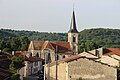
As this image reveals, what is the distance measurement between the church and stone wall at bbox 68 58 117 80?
153 ft

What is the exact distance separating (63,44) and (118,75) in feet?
173

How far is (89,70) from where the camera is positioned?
4338 cm

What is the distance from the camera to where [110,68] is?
140 ft

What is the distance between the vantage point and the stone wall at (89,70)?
42.8 metres

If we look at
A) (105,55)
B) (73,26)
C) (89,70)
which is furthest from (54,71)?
(73,26)

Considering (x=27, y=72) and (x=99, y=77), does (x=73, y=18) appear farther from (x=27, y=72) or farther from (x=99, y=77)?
(x=99, y=77)

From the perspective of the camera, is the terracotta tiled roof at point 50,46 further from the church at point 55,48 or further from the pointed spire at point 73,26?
the pointed spire at point 73,26

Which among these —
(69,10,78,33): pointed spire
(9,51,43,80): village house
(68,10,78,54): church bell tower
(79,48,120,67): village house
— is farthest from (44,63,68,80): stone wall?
(68,10,78,54): church bell tower

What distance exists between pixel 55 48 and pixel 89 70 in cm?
4888

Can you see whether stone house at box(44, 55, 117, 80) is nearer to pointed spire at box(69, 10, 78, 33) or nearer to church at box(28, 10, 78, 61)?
church at box(28, 10, 78, 61)

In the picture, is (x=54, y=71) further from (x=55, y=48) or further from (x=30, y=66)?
(x=55, y=48)

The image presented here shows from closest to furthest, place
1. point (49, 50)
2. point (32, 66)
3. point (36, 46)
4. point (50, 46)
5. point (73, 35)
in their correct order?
point (32, 66) < point (49, 50) < point (50, 46) < point (36, 46) < point (73, 35)

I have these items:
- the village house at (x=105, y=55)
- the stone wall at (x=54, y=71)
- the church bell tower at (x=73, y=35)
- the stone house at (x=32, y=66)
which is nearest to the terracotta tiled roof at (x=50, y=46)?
the church bell tower at (x=73, y=35)

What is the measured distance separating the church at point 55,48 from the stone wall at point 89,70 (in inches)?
1832
